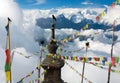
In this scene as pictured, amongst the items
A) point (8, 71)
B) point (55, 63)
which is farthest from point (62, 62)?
point (8, 71)

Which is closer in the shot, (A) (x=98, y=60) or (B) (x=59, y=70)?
(B) (x=59, y=70)

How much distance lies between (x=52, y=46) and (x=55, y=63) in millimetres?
1272

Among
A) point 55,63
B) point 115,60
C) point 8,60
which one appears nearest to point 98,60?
point 115,60

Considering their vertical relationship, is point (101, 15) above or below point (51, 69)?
above

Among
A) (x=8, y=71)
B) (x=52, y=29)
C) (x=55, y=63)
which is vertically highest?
(x=52, y=29)

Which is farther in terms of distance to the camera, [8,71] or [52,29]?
[8,71]

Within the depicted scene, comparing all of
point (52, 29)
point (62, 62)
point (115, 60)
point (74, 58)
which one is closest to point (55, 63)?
point (62, 62)

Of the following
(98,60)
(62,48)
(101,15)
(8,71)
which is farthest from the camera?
(8,71)

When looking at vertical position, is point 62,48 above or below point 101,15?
below

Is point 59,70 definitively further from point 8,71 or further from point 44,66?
point 8,71

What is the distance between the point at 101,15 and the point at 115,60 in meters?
3.53

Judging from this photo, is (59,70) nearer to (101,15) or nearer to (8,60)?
(101,15)

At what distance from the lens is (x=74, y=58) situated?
102 feet

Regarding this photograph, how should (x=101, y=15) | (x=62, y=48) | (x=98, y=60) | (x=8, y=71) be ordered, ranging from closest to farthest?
(x=101, y=15), (x=98, y=60), (x=62, y=48), (x=8, y=71)
